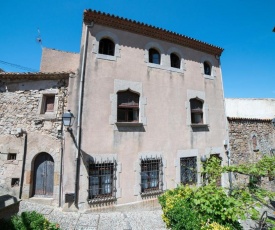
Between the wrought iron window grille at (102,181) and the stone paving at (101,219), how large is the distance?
1.98 feet

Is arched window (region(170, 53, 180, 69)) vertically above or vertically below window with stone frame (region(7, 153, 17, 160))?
above

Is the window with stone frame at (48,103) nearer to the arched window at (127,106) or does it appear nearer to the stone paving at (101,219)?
the arched window at (127,106)

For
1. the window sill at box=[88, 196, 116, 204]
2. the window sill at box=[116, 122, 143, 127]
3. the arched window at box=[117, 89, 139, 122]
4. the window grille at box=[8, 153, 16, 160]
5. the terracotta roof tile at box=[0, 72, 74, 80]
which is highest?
the terracotta roof tile at box=[0, 72, 74, 80]

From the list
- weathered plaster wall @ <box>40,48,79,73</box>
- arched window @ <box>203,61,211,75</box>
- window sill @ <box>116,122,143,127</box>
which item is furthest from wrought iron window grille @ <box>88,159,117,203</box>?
arched window @ <box>203,61,211,75</box>

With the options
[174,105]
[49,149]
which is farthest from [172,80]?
[49,149]

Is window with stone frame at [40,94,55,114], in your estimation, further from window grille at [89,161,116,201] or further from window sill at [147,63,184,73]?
window sill at [147,63,184,73]

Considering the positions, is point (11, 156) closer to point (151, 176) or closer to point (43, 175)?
point (43, 175)

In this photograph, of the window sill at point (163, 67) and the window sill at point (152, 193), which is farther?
the window sill at point (163, 67)

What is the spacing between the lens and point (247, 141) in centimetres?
1111

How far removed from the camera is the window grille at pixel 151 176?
7.90 metres

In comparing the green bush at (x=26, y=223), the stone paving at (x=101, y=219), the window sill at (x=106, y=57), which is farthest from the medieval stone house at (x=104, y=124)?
the green bush at (x=26, y=223)

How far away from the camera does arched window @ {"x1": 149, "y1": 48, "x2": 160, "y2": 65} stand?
9.16m

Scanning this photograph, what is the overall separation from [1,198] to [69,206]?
3.07 meters

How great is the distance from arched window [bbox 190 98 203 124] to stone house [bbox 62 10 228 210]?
6 centimetres
